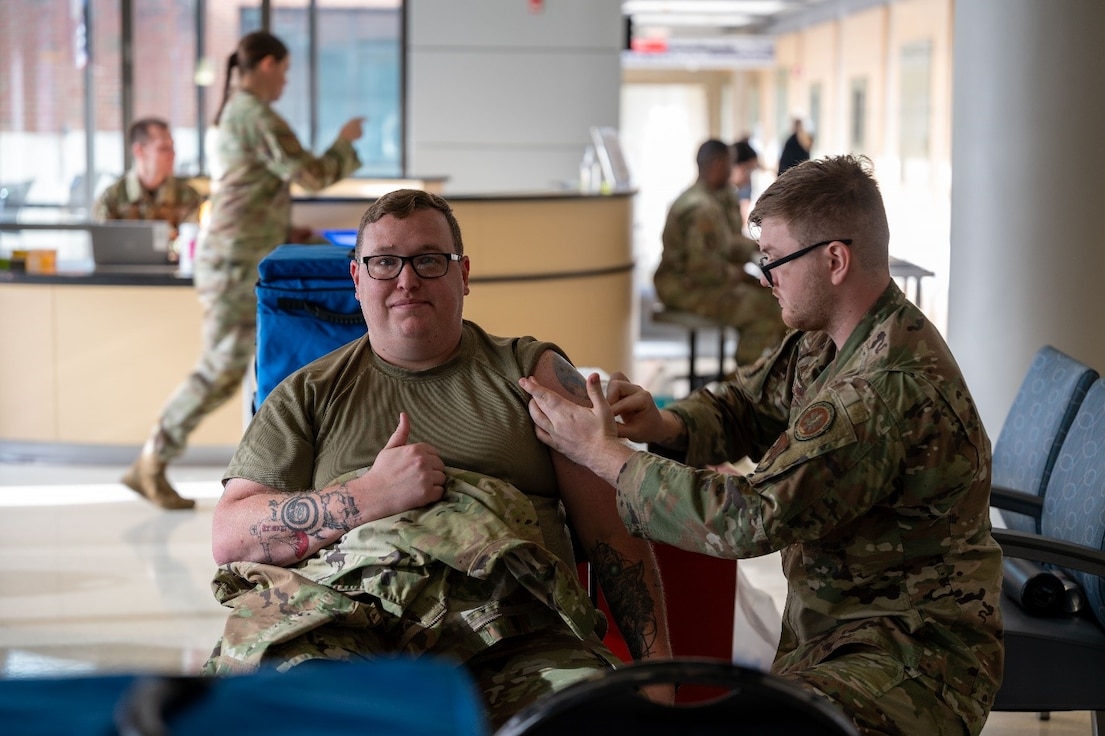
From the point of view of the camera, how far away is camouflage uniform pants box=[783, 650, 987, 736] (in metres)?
1.68

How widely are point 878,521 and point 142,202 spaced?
17.5 ft

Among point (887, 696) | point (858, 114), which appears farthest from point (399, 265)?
point (858, 114)

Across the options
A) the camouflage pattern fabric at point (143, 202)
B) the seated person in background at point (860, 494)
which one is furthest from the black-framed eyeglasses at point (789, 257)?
the camouflage pattern fabric at point (143, 202)

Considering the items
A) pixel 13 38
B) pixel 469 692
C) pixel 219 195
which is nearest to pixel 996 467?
pixel 469 692

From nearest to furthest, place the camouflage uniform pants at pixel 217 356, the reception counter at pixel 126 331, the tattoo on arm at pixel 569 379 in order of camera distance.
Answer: the tattoo on arm at pixel 569 379 → the camouflage uniform pants at pixel 217 356 → the reception counter at pixel 126 331

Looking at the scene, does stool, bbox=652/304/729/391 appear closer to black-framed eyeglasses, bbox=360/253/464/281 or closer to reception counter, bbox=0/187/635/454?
reception counter, bbox=0/187/635/454

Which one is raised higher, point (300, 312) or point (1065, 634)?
point (300, 312)

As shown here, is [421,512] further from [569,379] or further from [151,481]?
[151,481]

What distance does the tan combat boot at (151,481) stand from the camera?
4.73m

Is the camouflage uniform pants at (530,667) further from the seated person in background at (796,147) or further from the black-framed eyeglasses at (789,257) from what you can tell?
the seated person in background at (796,147)

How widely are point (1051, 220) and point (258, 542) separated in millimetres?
2948

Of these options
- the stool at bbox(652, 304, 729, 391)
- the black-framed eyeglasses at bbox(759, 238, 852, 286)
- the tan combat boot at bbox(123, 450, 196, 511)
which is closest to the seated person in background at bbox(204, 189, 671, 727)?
the black-framed eyeglasses at bbox(759, 238, 852, 286)

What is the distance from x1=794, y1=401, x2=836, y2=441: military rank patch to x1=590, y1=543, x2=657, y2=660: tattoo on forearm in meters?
0.46

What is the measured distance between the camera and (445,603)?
73.0 inches
